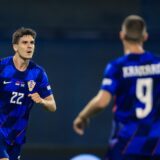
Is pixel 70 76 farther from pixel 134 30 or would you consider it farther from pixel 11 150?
pixel 134 30

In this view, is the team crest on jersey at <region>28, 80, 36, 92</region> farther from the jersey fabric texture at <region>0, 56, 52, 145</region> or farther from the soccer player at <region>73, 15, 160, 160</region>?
the soccer player at <region>73, 15, 160, 160</region>

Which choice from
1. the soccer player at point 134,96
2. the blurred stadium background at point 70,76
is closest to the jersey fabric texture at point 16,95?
the soccer player at point 134,96

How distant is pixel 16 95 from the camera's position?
8391 millimetres

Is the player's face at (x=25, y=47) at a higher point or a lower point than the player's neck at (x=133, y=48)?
lower

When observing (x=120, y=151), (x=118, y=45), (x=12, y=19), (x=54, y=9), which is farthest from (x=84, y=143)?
(x=120, y=151)

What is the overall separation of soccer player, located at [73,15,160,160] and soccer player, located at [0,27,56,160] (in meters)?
2.21

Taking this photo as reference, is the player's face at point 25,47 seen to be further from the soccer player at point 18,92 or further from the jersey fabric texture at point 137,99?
the jersey fabric texture at point 137,99

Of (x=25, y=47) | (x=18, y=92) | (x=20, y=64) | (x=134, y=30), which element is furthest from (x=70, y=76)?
(x=134, y=30)

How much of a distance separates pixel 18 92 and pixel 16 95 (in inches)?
1.9

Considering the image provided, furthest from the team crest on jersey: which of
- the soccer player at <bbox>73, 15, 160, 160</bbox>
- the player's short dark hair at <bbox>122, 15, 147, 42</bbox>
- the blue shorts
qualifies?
the player's short dark hair at <bbox>122, 15, 147, 42</bbox>

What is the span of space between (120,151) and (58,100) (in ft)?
18.8

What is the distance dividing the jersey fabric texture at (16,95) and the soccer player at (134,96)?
94.9 inches

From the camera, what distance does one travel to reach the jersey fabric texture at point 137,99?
6.03 m

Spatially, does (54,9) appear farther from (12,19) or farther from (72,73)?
(72,73)
